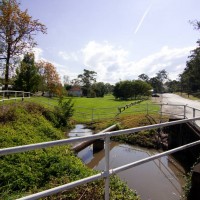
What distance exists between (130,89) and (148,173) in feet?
207

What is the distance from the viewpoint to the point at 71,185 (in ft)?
8.97

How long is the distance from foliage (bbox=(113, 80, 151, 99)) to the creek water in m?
58.1

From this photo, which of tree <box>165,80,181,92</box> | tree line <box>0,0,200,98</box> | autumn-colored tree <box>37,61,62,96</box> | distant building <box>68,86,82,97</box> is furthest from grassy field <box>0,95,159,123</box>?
tree <box>165,80,181,92</box>

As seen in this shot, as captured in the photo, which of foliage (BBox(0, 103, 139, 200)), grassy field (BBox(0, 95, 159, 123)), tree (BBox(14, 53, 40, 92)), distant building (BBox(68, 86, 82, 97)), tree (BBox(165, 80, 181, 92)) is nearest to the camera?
foliage (BBox(0, 103, 139, 200))

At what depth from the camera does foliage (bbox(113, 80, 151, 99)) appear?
7381 cm

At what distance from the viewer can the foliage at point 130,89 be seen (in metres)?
73.8

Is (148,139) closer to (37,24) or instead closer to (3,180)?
(3,180)

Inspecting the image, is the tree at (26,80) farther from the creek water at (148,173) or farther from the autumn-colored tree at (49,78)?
the creek water at (148,173)

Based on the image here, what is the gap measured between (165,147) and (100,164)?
521 cm

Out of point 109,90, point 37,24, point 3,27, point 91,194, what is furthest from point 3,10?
point 109,90

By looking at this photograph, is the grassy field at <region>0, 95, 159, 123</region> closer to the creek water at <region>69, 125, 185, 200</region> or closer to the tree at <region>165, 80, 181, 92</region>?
the creek water at <region>69, 125, 185, 200</region>

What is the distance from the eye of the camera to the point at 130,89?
7356 centimetres

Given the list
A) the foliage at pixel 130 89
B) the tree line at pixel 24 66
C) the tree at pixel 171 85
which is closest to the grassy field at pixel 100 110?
the tree line at pixel 24 66

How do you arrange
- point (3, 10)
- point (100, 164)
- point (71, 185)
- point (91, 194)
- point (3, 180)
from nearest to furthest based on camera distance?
1. point (71, 185)
2. point (91, 194)
3. point (3, 180)
4. point (100, 164)
5. point (3, 10)
